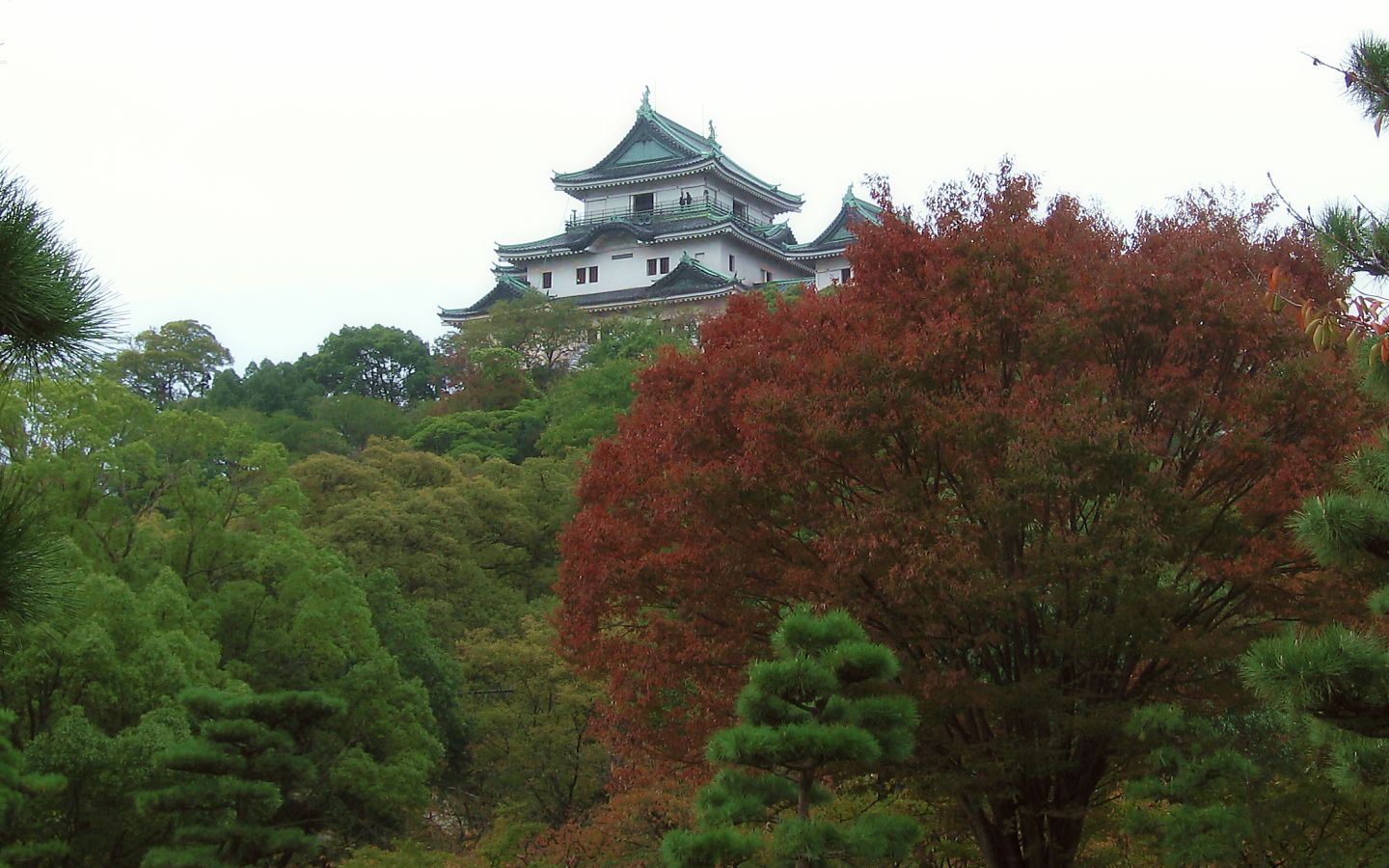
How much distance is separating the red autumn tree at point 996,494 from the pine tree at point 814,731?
0.64 meters

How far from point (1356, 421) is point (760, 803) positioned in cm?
439

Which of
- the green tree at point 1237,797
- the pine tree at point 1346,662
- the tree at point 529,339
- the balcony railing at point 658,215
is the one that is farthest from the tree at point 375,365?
the pine tree at point 1346,662

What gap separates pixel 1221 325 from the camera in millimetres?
10078

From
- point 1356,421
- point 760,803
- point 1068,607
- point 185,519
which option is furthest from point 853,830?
point 185,519

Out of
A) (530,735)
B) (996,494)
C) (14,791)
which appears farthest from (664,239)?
(996,494)

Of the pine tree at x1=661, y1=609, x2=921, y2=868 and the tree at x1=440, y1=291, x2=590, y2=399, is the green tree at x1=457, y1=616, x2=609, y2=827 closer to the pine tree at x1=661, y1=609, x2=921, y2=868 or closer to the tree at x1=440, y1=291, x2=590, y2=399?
the pine tree at x1=661, y1=609, x2=921, y2=868

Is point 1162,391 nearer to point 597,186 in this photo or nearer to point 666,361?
point 666,361

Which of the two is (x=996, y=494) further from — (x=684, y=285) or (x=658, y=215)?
(x=658, y=215)

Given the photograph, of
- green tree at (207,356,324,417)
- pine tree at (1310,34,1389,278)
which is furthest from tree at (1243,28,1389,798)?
green tree at (207,356,324,417)

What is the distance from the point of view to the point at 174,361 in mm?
42750

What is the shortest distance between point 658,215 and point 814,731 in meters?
39.1

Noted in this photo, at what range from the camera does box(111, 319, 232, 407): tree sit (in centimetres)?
4159

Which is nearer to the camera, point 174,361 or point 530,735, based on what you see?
point 530,735

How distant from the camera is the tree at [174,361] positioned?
4159 cm
